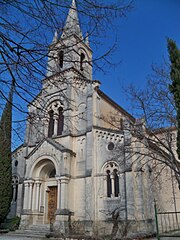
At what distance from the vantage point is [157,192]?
20.9m

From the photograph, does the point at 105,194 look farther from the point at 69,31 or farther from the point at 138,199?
the point at 69,31

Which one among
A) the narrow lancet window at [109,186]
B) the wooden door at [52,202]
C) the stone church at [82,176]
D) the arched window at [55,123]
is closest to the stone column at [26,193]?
the stone church at [82,176]

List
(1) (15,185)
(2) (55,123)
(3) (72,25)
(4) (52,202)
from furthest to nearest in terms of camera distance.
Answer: (1) (15,185) → (2) (55,123) → (4) (52,202) → (3) (72,25)

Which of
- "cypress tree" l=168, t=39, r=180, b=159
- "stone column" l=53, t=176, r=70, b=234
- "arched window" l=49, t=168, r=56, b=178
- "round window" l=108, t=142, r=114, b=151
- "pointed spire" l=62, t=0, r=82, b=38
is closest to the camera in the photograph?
"pointed spire" l=62, t=0, r=82, b=38

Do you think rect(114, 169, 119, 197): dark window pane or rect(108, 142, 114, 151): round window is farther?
rect(108, 142, 114, 151): round window

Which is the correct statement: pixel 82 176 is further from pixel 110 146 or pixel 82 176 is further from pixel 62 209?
pixel 110 146

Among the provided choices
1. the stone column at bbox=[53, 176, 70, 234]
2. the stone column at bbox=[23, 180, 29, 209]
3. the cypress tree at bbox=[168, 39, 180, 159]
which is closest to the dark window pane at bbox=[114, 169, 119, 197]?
the stone column at bbox=[53, 176, 70, 234]

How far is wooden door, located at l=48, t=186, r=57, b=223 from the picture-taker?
20.8 m

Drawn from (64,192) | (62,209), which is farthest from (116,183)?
(62,209)

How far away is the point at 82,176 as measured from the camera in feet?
65.7

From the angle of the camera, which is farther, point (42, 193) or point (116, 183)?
point (42, 193)

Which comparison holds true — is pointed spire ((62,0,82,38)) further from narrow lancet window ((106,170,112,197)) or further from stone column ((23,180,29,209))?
stone column ((23,180,29,209))

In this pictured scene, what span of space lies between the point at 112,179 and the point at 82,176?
8.51 ft

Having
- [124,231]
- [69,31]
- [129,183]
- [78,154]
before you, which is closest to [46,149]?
[78,154]
